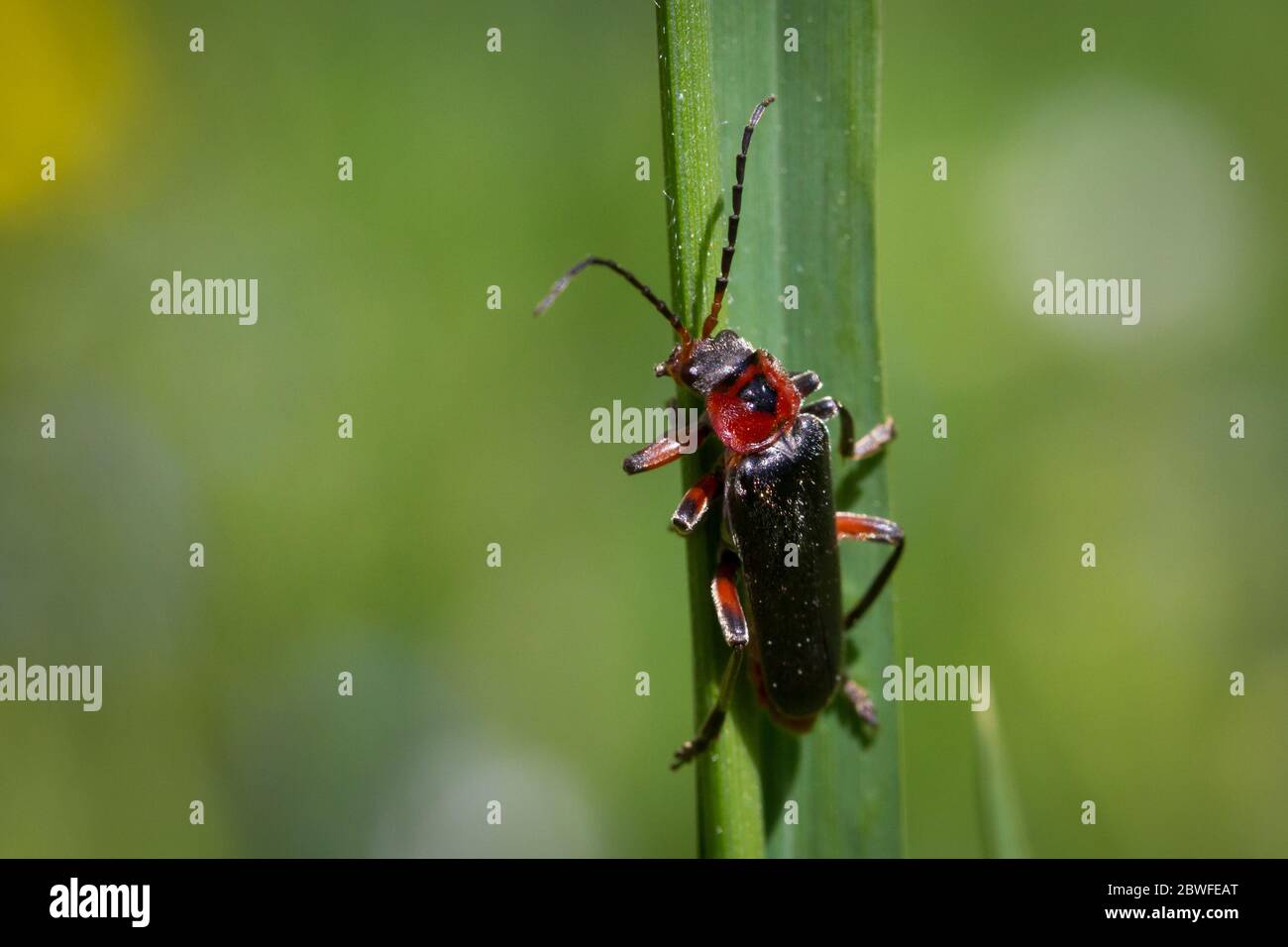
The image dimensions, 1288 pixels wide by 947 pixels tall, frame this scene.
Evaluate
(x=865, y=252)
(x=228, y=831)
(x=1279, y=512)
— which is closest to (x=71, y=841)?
(x=228, y=831)

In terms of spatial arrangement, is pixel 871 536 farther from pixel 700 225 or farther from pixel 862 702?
pixel 700 225

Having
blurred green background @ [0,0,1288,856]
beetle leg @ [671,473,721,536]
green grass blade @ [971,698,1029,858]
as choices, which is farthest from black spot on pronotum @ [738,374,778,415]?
blurred green background @ [0,0,1288,856]

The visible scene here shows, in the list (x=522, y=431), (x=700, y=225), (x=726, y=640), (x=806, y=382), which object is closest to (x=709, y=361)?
(x=806, y=382)

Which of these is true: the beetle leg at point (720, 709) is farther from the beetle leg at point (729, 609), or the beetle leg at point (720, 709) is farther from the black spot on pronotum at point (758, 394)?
the black spot on pronotum at point (758, 394)

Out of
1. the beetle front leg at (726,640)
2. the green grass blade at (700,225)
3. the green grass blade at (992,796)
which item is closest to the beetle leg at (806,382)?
the green grass blade at (700,225)

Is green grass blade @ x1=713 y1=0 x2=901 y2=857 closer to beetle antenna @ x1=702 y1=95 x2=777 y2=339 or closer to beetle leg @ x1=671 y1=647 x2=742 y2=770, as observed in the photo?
beetle antenna @ x1=702 y1=95 x2=777 y2=339

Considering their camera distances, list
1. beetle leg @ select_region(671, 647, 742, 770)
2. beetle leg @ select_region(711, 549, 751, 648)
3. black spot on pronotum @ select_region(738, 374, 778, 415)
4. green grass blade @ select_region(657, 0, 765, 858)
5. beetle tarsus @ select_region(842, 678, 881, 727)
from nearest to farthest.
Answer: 1. green grass blade @ select_region(657, 0, 765, 858)
2. beetle leg @ select_region(671, 647, 742, 770)
3. beetle leg @ select_region(711, 549, 751, 648)
4. beetle tarsus @ select_region(842, 678, 881, 727)
5. black spot on pronotum @ select_region(738, 374, 778, 415)
